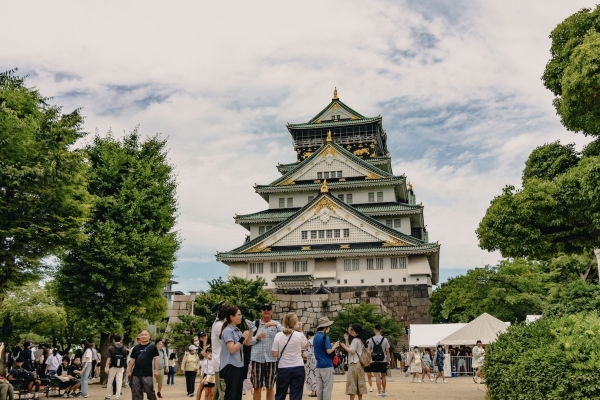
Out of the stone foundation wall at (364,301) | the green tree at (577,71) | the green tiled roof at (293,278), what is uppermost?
the green tree at (577,71)

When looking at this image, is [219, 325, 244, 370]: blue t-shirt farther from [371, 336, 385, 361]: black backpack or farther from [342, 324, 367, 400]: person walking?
[371, 336, 385, 361]: black backpack

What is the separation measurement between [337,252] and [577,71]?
32.9 m

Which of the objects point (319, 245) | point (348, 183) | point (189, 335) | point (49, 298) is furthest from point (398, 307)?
point (49, 298)

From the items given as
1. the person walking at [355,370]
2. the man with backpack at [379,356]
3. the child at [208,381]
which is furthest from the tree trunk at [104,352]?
the person walking at [355,370]

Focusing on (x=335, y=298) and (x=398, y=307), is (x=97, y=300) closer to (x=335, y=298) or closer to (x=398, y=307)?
(x=335, y=298)

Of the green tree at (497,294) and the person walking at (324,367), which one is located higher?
the green tree at (497,294)

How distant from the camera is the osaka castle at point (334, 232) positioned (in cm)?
4394

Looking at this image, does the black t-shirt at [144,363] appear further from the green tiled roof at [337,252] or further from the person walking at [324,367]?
the green tiled roof at [337,252]

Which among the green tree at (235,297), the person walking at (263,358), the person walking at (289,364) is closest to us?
the person walking at (289,364)

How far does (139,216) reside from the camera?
22.5 m

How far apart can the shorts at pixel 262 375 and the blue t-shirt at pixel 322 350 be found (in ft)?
3.33

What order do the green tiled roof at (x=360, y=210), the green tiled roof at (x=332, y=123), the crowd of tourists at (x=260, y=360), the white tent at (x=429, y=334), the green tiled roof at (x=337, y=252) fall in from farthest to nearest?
1. the green tiled roof at (x=332, y=123)
2. the green tiled roof at (x=360, y=210)
3. the green tiled roof at (x=337, y=252)
4. the white tent at (x=429, y=334)
5. the crowd of tourists at (x=260, y=360)

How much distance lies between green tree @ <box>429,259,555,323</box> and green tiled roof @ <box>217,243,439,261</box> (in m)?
4.25

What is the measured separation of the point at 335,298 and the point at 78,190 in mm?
20320
